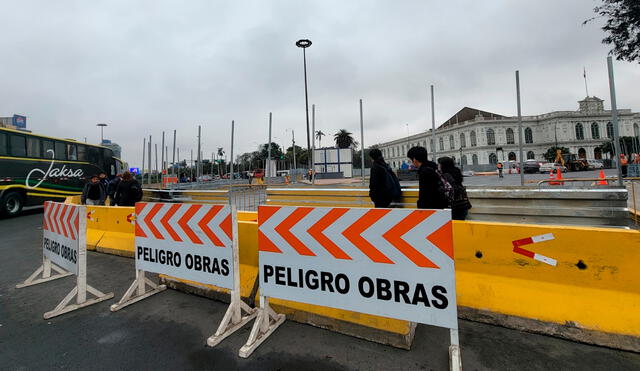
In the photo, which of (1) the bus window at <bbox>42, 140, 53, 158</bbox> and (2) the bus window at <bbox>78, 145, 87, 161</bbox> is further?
(2) the bus window at <bbox>78, 145, 87, 161</bbox>

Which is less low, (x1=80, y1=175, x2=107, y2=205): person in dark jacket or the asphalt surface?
(x1=80, y1=175, x2=107, y2=205): person in dark jacket

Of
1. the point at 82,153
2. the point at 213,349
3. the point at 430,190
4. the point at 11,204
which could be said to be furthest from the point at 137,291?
the point at 82,153

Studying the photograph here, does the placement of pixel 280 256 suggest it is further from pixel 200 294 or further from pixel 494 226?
pixel 494 226

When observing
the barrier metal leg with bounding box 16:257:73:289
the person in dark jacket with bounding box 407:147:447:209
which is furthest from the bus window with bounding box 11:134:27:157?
the person in dark jacket with bounding box 407:147:447:209

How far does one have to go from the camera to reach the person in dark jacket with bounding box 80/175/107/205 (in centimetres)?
905

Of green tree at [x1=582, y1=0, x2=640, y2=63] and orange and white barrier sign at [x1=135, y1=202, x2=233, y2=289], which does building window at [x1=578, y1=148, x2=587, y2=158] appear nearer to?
green tree at [x1=582, y1=0, x2=640, y2=63]

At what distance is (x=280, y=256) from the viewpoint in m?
2.89

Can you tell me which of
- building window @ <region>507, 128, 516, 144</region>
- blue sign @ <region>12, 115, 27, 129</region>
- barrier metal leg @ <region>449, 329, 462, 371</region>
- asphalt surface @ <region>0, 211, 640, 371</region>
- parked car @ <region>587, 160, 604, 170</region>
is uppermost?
building window @ <region>507, 128, 516, 144</region>

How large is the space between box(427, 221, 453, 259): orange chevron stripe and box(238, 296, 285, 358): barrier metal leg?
5.79 ft

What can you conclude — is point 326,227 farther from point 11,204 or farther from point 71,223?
point 11,204

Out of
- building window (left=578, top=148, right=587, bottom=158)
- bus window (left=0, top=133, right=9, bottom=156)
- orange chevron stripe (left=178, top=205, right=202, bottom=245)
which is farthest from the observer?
building window (left=578, top=148, right=587, bottom=158)

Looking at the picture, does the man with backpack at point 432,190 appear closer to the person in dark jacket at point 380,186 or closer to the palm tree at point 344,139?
the person in dark jacket at point 380,186

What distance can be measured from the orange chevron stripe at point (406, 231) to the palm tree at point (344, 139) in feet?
277

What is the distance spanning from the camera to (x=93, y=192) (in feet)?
30.0
